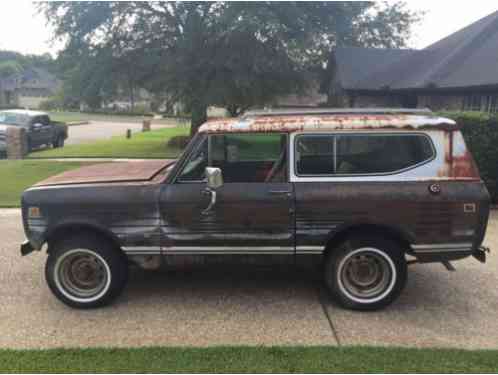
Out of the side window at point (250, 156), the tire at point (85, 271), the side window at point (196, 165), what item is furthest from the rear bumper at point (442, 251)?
the tire at point (85, 271)

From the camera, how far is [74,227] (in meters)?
3.96

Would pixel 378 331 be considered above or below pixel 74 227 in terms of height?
below

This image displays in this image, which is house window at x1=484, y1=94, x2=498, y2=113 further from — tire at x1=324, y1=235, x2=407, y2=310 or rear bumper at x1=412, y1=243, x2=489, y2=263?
tire at x1=324, y1=235, x2=407, y2=310

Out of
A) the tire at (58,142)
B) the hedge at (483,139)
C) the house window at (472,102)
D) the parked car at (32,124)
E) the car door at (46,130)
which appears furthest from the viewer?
the tire at (58,142)

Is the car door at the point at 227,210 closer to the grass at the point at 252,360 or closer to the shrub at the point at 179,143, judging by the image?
the grass at the point at 252,360

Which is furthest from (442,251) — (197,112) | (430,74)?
(197,112)

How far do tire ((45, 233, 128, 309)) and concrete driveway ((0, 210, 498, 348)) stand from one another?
13 centimetres

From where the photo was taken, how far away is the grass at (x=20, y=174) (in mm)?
8883

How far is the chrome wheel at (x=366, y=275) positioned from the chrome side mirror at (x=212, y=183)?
51.7 inches

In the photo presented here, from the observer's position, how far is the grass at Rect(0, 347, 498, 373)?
305 cm

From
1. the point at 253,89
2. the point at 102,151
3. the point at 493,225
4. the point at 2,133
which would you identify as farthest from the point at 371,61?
the point at 2,133

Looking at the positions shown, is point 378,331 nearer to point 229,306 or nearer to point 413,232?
point 413,232

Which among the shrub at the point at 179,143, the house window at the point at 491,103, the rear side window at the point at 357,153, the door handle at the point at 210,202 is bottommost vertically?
the shrub at the point at 179,143

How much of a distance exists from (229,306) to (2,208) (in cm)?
592
